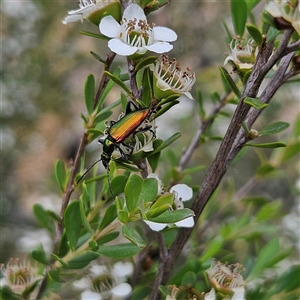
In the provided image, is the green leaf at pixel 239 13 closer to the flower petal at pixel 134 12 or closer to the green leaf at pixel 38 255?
the flower petal at pixel 134 12

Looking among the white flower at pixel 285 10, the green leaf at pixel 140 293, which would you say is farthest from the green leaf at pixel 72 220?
the white flower at pixel 285 10

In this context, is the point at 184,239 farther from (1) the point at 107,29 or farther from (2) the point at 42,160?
(2) the point at 42,160

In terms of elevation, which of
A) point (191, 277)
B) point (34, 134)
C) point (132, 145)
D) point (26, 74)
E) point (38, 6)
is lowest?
point (191, 277)

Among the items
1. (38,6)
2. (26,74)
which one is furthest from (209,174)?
(38,6)

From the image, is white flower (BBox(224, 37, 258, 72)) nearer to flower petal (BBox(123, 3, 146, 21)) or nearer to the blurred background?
flower petal (BBox(123, 3, 146, 21))

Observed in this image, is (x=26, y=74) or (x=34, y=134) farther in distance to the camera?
(x=34, y=134)

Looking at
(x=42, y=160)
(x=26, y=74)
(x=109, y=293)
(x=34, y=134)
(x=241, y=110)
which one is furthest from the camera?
(x=42, y=160)

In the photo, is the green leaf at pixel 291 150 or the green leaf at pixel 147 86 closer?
the green leaf at pixel 147 86
